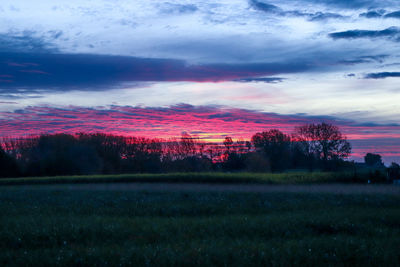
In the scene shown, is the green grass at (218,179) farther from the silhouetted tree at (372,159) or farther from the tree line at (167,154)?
the silhouetted tree at (372,159)

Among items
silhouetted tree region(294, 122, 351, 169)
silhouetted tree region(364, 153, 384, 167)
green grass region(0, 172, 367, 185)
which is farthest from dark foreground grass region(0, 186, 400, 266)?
silhouetted tree region(364, 153, 384, 167)

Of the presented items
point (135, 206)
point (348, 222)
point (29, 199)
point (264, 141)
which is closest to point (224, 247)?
point (348, 222)

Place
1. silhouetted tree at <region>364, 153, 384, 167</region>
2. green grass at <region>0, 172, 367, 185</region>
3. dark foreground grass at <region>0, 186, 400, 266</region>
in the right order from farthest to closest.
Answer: silhouetted tree at <region>364, 153, 384, 167</region> < green grass at <region>0, 172, 367, 185</region> < dark foreground grass at <region>0, 186, 400, 266</region>

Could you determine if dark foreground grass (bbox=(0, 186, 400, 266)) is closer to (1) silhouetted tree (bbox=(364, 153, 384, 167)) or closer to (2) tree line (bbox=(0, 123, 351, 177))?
(2) tree line (bbox=(0, 123, 351, 177))

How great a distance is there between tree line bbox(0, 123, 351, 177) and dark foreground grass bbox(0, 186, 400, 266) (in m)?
48.7

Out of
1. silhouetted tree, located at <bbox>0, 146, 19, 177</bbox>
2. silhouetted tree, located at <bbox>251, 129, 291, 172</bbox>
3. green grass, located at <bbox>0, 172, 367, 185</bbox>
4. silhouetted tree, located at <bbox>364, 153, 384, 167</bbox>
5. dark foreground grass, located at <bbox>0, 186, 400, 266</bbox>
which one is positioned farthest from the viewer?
silhouetted tree, located at <bbox>251, 129, 291, 172</bbox>

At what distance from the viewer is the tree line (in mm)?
65125

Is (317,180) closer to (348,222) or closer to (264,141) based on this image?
(348,222)

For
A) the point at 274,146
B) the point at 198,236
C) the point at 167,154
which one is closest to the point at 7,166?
the point at 167,154

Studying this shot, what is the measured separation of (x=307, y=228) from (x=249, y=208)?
5273mm

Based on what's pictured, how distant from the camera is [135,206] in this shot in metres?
18.7

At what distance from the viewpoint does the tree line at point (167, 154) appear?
65125 millimetres

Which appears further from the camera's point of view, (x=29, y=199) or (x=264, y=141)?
(x=264, y=141)

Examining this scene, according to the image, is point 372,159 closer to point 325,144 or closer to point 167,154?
point 325,144
